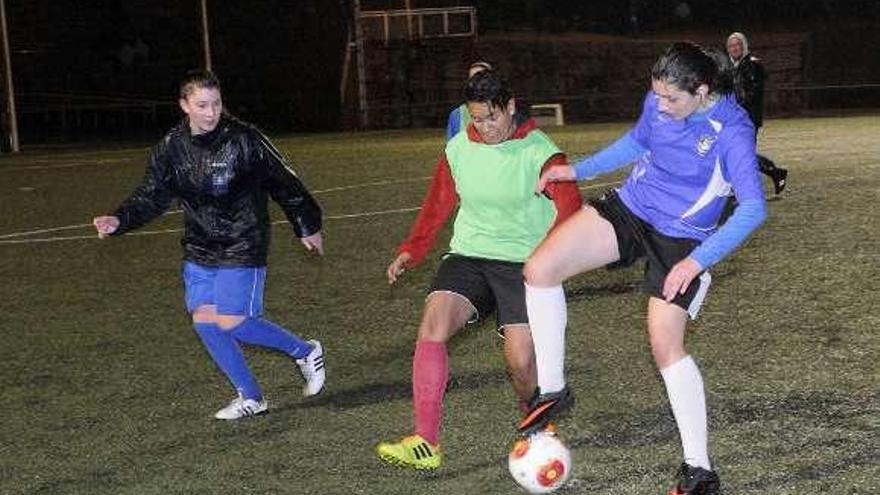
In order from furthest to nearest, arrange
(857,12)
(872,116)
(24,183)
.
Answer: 1. (857,12)
2. (872,116)
3. (24,183)

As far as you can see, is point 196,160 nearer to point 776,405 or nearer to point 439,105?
point 776,405

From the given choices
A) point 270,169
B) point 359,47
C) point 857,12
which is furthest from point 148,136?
point 270,169

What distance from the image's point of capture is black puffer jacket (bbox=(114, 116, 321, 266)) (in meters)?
6.31

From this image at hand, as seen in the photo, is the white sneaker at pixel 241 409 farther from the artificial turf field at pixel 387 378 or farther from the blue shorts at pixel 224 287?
the blue shorts at pixel 224 287

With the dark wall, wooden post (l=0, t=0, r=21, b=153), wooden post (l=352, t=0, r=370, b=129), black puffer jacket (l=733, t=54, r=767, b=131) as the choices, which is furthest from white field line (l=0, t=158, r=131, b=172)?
black puffer jacket (l=733, t=54, r=767, b=131)

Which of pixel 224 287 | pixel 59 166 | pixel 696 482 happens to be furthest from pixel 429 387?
pixel 59 166

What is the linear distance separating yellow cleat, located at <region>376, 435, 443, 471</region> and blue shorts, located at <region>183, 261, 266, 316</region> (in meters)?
1.44

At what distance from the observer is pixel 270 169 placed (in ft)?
21.2

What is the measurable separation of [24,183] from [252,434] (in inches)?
659

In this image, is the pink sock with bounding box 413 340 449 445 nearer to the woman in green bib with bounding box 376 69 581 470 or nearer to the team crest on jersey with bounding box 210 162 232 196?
the woman in green bib with bounding box 376 69 581 470

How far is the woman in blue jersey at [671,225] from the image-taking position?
15.3 feet

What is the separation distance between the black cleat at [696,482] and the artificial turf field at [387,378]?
0.28m

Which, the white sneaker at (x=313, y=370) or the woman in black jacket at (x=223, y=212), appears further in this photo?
the white sneaker at (x=313, y=370)

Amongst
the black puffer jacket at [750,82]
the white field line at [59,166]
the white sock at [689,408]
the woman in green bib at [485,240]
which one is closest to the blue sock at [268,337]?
the woman in green bib at [485,240]
